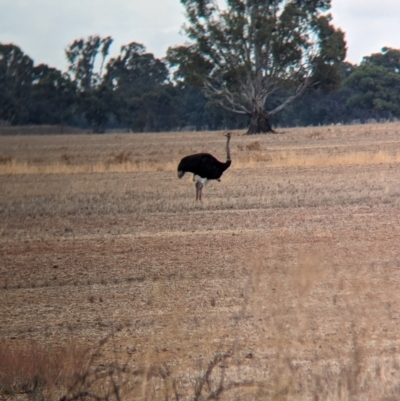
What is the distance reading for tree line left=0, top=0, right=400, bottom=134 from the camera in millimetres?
58062

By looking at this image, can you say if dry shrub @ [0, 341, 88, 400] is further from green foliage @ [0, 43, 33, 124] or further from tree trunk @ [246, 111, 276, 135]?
green foliage @ [0, 43, 33, 124]

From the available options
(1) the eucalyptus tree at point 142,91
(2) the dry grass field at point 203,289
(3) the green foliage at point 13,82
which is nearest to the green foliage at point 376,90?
(1) the eucalyptus tree at point 142,91

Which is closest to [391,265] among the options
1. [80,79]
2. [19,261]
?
[19,261]

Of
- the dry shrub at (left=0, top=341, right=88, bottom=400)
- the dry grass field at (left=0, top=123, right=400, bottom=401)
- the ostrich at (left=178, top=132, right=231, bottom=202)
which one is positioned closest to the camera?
the dry grass field at (left=0, top=123, right=400, bottom=401)

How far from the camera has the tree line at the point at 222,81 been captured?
190ft

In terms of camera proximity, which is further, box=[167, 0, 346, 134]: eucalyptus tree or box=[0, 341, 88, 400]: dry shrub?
box=[167, 0, 346, 134]: eucalyptus tree

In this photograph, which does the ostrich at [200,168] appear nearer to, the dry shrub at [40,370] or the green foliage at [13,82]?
the dry shrub at [40,370]

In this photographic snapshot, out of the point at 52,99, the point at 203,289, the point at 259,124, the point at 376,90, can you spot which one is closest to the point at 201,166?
the point at 203,289

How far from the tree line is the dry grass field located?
121ft

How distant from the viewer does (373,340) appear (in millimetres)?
6473

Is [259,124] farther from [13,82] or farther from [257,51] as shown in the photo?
[13,82]

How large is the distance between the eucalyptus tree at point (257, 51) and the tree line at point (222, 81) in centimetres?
6

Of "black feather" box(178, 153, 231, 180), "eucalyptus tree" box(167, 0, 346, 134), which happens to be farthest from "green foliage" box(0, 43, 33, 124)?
"black feather" box(178, 153, 231, 180)

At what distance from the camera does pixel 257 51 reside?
58.2 m
